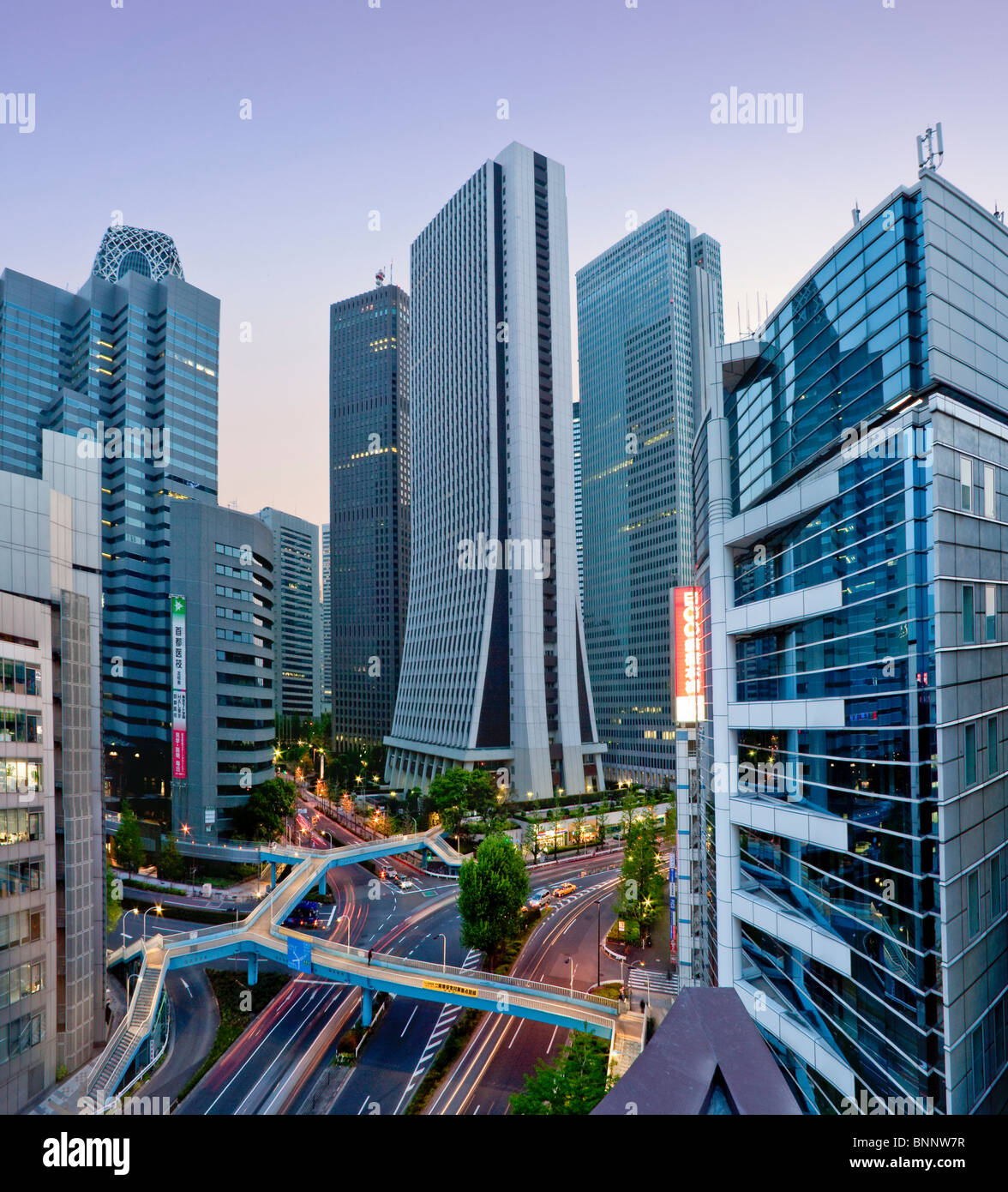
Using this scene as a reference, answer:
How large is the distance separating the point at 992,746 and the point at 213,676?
241ft

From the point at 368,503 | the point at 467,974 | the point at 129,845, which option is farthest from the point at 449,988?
the point at 368,503

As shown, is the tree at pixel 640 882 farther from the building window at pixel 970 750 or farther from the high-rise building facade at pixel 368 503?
the high-rise building facade at pixel 368 503

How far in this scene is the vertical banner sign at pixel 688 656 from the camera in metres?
36.3

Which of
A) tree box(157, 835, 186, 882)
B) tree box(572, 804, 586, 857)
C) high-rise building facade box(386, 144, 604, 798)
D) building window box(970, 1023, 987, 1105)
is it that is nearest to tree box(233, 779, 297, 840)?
tree box(157, 835, 186, 882)

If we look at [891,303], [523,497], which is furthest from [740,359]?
[523,497]

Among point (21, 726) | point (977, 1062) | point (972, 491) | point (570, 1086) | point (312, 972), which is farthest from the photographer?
point (312, 972)

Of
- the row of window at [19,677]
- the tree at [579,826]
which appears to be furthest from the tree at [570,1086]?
the tree at [579,826]

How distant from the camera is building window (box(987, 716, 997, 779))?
17.9 m

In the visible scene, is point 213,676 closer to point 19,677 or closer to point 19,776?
point 19,677

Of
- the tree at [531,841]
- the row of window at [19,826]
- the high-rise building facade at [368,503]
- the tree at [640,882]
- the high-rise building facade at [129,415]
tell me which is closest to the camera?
the row of window at [19,826]

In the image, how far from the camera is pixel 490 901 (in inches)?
1921

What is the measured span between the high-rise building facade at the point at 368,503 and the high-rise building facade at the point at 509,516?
61997mm

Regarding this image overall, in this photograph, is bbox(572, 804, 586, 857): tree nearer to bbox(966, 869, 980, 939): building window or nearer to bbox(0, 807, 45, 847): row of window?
bbox(0, 807, 45, 847): row of window

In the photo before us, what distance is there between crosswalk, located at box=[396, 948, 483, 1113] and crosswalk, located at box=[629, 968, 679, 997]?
11.0 meters
